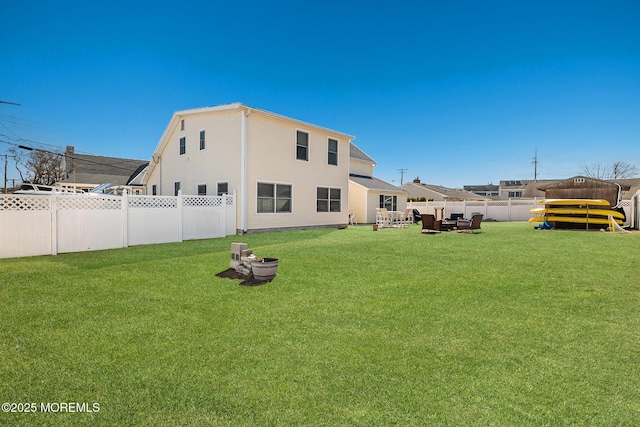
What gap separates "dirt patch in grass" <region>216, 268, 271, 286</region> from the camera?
542 centimetres

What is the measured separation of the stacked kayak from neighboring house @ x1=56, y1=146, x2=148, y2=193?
31.9m

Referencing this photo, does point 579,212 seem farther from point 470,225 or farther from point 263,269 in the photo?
point 263,269

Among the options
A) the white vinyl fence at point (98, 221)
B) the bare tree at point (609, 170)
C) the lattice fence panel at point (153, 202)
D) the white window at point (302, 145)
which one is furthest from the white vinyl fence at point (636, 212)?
the bare tree at point (609, 170)

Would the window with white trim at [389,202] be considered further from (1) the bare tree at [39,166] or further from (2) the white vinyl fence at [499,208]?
(1) the bare tree at [39,166]

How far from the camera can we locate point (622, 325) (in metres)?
3.51

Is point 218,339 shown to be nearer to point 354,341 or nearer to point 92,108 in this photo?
point 354,341

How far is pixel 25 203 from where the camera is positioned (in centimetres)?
821

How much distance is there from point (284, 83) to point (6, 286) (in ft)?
60.2

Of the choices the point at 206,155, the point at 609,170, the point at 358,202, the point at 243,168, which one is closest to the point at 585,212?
the point at 358,202

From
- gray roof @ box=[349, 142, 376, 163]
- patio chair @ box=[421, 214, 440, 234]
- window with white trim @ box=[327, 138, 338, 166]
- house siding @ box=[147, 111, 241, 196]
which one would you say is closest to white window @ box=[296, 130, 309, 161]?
window with white trim @ box=[327, 138, 338, 166]

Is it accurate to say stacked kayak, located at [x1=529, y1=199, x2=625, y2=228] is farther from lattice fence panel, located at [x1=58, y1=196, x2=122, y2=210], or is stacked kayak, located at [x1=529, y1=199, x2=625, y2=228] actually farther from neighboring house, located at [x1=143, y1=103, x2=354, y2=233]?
lattice fence panel, located at [x1=58, y1=196, x2=122, y2=210]

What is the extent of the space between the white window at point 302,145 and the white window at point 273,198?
1.85 m

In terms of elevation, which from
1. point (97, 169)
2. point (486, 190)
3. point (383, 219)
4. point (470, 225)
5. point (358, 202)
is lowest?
point (470, 225)

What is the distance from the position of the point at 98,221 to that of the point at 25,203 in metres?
1.72
